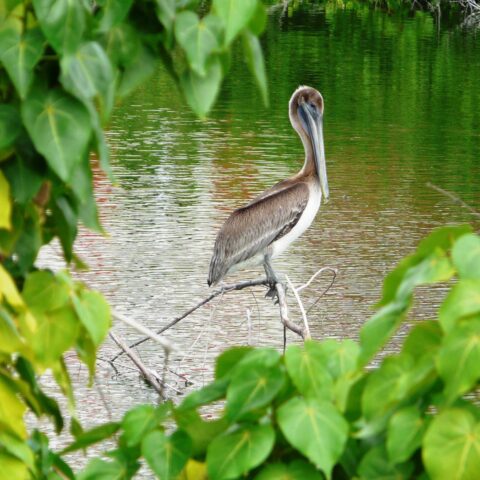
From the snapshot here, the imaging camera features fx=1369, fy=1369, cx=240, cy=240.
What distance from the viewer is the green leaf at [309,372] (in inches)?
74.6

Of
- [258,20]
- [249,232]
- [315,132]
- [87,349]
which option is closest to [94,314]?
[87,349]

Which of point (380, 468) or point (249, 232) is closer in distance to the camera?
point (380, 468)

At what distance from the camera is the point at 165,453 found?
1.96 metres

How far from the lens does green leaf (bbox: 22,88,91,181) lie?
73.6 inches

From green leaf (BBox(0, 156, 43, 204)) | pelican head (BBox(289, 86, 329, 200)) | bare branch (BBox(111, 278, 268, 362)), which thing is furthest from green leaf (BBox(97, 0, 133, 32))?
pelican head (BBox(289, 86, 329, 200))

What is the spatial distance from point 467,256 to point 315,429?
1.02ft

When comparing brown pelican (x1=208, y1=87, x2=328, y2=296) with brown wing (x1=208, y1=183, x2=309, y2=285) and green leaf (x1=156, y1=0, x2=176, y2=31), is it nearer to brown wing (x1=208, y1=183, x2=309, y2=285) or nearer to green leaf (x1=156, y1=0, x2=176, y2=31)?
brown wing (x1=208, y1=183, x2=309, y2=285)

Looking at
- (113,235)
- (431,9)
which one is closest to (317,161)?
Answer: (113,235)

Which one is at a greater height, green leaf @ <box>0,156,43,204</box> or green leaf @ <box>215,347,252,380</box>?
green leaf @ <box>0,156,43,204</box>

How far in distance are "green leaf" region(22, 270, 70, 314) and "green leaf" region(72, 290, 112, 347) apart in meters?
0.03

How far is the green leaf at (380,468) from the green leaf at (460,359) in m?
0.17

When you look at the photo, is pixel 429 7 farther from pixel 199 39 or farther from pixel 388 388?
pixel 388 388

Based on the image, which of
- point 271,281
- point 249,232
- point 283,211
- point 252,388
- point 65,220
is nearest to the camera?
point 252,388

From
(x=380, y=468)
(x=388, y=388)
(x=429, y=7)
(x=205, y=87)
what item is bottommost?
(x=429, y=7)
